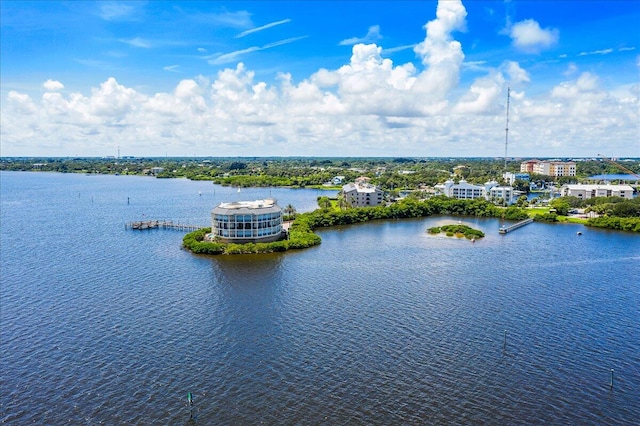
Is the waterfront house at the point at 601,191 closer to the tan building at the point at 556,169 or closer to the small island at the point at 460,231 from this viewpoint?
the small island at the point at 460,231

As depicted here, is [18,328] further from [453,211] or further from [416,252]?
[453,211]

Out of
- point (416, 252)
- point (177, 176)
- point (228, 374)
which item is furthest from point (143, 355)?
point (177, 176)

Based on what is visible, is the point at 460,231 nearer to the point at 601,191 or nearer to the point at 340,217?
the point at 340,217

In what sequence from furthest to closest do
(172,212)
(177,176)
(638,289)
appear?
1. (177,176)
2. (172,212)
3. (638,289)

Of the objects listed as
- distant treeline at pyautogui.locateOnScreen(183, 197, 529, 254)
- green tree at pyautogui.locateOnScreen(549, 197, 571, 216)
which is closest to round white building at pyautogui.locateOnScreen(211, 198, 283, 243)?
distant treeline at pyautogui.locateOnScreen(183, 197, 529, 254)

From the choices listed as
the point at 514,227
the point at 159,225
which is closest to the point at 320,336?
the point at 159,225

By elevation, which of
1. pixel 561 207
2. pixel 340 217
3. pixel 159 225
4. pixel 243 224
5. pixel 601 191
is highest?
pixel 601 191

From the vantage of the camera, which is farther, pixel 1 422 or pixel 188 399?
pixel 188 399

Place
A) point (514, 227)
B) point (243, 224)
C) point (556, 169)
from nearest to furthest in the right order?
point (243, 224) < point (514, 227) < point (556, 169)
